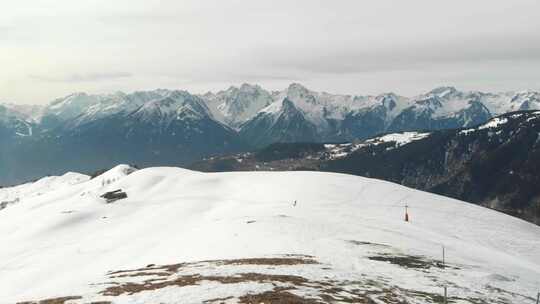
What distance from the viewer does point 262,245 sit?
47.7 meters

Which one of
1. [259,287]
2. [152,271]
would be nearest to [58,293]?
[152,271]

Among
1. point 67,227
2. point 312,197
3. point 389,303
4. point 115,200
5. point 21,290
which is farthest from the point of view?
point 115,200

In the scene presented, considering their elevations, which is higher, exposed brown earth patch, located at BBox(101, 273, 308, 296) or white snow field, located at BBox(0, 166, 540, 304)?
exposed brown earth patch, located at BBox(101, 273, 308, 296)

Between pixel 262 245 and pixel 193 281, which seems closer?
pixel 193 281

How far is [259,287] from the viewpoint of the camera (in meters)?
28.5

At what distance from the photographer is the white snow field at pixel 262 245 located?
99.6ft

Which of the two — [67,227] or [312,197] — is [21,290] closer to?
[67,227]

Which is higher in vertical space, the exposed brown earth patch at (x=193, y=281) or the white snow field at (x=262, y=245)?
the exposed brown earth patch at (x=193, y=281)

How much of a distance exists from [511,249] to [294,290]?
42562 mm

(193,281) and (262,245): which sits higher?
(193,281)

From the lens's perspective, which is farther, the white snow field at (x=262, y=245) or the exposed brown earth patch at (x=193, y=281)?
the white snow field at (x=262, y=245)

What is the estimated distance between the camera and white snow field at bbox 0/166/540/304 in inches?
1195

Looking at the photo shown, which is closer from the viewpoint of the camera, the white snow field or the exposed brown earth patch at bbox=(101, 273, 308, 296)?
the exposed brown earth patch at bbox=(101, 273, 308, 296)

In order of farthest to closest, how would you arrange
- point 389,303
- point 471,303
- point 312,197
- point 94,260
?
point 312,197
point 94,260
point 471,303
point 389,303
